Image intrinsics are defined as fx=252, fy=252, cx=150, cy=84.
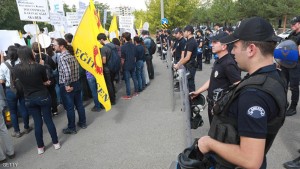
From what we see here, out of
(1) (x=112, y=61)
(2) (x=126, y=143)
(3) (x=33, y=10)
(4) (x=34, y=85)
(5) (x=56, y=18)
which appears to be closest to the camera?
(4) (x=34, y=85)

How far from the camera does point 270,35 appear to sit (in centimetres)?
150

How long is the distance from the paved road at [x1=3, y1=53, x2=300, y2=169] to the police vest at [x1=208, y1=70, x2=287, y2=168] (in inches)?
94.4

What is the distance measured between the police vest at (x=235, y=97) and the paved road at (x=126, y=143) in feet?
7.87

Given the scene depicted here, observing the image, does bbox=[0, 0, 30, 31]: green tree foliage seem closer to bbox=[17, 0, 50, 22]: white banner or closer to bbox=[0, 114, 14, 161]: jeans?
bbox=[17, 0, 50, 22]: white banner

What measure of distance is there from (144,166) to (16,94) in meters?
3.09

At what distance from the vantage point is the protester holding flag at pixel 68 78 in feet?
15.5

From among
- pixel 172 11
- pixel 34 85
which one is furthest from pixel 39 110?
pixel 172 11

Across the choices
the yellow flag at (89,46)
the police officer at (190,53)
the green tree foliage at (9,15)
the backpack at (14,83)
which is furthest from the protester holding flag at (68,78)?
the green tree foliage at (9,15)

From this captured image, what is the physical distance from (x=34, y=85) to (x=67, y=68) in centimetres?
78

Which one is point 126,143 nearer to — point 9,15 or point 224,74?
point 224,74

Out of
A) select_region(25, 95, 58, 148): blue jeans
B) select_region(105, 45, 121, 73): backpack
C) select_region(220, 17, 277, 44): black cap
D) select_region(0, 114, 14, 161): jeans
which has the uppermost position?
select_region(220, 17, 277, 44): black cap

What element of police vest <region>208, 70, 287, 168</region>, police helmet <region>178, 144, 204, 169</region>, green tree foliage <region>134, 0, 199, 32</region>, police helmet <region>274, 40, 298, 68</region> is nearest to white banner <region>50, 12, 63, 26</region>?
police helmet <region>274, 40, 298, 68</region>

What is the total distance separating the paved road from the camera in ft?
13.1

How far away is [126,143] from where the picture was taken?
4648 mm
